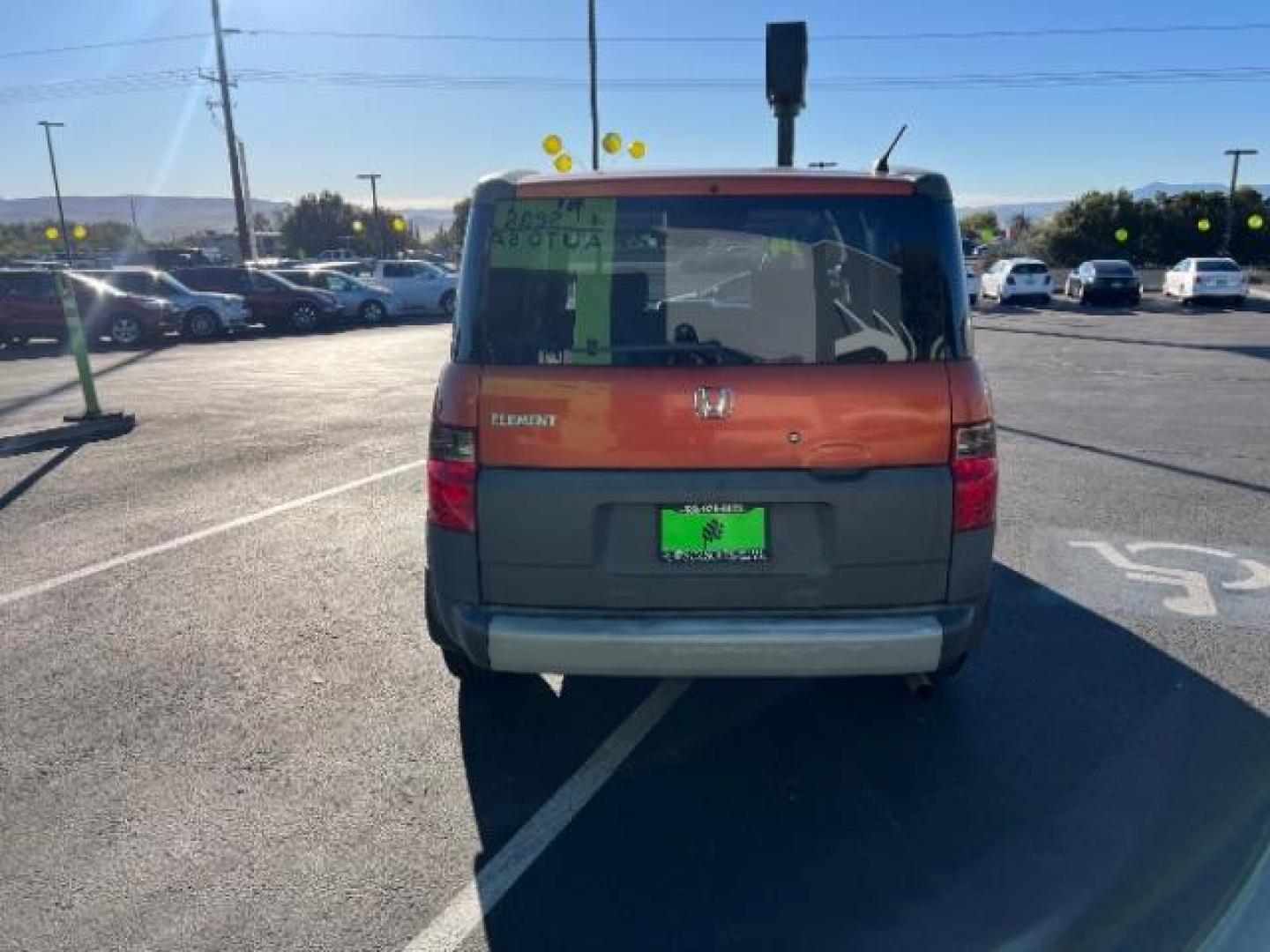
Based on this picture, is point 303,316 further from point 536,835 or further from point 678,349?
point 536,835

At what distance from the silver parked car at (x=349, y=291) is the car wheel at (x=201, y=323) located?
389cm

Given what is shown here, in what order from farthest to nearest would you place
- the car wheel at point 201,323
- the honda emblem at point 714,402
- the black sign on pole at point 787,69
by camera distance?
the car wheel at point 201,323, the black sign on pole at point 787,69, the honda emblem at point 714,402

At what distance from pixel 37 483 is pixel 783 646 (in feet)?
23.4

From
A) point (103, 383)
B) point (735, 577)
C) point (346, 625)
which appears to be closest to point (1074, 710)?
point (735, 577)

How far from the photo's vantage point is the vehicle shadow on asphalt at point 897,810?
2.58 meters

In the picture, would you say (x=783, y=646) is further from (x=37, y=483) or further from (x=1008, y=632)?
(x=37, y=483)

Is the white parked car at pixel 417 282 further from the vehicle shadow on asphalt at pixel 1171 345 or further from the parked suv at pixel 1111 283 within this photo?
the parked suv at pixel 1111 283

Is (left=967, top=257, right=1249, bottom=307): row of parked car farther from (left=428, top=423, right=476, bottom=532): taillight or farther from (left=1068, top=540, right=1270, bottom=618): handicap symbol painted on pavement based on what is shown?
(left=428, top=423, right=476, bottom=532): taillight

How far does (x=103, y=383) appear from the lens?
14117mm

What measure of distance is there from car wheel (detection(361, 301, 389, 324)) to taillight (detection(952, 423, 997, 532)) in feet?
83.4

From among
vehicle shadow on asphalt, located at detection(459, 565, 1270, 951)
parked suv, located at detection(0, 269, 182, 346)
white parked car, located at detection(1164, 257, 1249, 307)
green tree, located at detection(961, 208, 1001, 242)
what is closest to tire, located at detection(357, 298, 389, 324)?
parked suv, located at detection(0, 269, 182, 346)

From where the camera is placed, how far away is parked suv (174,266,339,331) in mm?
24047

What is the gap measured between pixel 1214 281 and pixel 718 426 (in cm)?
3111

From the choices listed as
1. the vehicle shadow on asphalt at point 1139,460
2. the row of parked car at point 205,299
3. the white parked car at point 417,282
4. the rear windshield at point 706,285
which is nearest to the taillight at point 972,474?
the rear windshield at point 706,285
